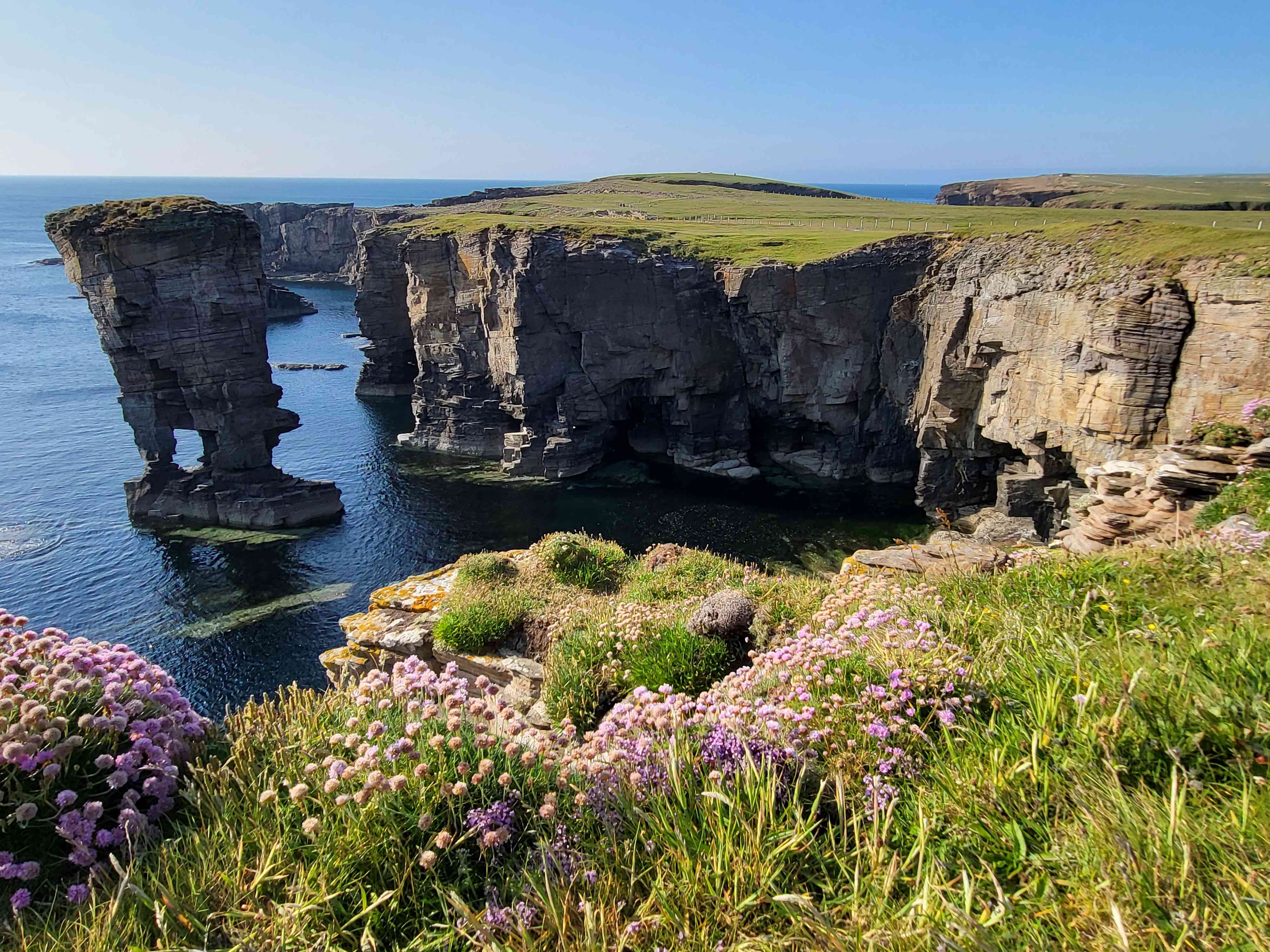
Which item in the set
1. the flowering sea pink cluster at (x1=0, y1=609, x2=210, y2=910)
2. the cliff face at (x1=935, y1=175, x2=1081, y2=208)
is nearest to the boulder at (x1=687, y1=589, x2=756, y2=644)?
the flowering sea pink cluster at (x1=0, y1=609, x2=210, y2=910)

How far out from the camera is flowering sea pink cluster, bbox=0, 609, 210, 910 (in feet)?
14.9

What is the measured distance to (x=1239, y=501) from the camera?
11422 millimetres

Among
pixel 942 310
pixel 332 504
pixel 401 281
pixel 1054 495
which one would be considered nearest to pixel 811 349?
pixel 942 310

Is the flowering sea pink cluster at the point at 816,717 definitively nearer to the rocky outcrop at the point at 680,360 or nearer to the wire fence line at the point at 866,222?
the rocky outcrop at the point at 680,360

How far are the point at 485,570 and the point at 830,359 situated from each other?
120ft

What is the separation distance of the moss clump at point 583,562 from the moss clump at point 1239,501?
32.1 ft

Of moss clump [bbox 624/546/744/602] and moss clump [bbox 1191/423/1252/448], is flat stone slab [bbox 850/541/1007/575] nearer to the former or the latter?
moss clump [bbox 624/546/744/602]

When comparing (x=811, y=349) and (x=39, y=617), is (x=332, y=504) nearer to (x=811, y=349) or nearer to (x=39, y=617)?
(x=39, y=617)

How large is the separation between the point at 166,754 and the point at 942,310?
42.2 m

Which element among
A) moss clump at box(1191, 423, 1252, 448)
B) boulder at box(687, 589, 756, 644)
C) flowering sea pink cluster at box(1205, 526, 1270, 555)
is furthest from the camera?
Answer: moss clump at box(1191, 423, 1252, 448)

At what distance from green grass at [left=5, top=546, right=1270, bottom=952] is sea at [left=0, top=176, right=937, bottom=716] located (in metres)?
25.8

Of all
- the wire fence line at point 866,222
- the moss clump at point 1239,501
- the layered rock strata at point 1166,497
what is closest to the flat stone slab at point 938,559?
the layered rock strata at point 1166,497

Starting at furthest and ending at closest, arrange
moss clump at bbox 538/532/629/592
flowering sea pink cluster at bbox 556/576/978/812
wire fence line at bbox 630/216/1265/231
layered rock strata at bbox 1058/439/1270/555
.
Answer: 1. wire fence line at bbox 630/216/1265/231
2. moss clump at bbox 538/532/629/592
3. layered rock strata at bbox 1058/439/1270/555
4. flowering sea pink cluster at bbox 556/576/978/812

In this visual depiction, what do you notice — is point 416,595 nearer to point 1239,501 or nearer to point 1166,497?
point 1239,501
